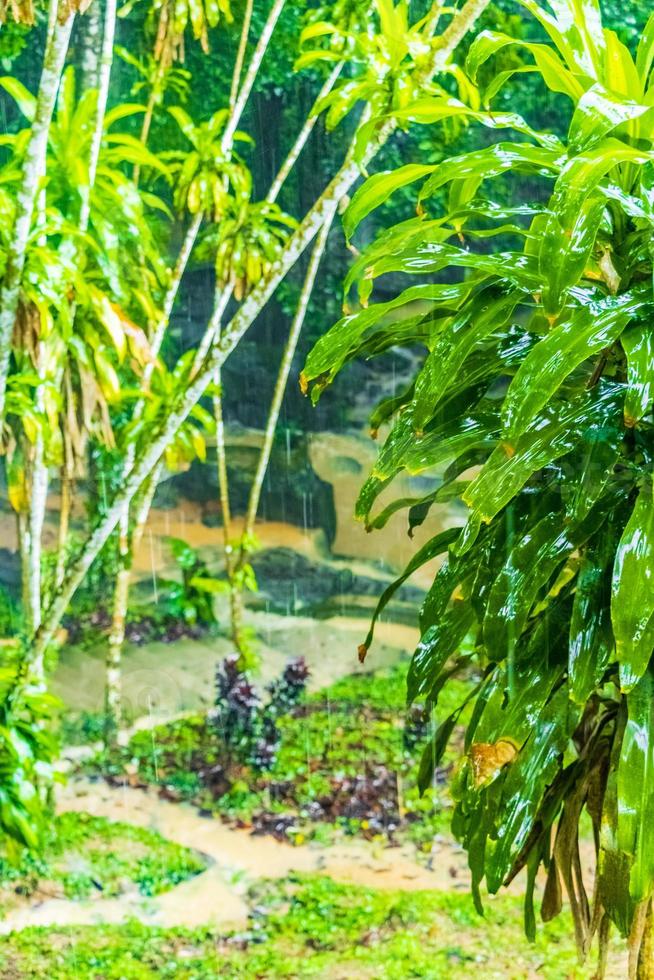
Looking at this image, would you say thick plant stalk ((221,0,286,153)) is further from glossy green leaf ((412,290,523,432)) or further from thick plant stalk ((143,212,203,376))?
glossy green leaf ((412,290,523,432))

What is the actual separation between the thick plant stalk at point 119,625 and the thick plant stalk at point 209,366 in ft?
0.19

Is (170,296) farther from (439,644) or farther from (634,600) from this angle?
(634,600)

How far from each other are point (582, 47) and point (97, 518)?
5.66 ft

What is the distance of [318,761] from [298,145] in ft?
5.16

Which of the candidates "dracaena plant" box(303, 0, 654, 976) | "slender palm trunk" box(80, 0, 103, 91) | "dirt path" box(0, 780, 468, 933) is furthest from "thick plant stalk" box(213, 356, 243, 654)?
"dracaena plant" box(303, 0, 654, 976)

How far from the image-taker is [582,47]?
1.30 metres

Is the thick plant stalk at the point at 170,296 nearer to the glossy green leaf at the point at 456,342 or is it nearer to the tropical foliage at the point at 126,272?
the tropical foliage at the point at 126,272

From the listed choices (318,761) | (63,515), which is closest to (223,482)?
(63,515)

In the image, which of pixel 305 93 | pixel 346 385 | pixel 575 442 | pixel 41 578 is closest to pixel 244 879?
pixel 41 578

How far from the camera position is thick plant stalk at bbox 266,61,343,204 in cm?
249

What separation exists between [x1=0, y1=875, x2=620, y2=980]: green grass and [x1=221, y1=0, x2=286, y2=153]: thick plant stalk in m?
1.88

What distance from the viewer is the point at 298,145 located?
2510mm

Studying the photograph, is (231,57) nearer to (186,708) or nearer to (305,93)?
(305,93)

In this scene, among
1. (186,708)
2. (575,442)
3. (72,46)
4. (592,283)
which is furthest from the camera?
(186,708)
